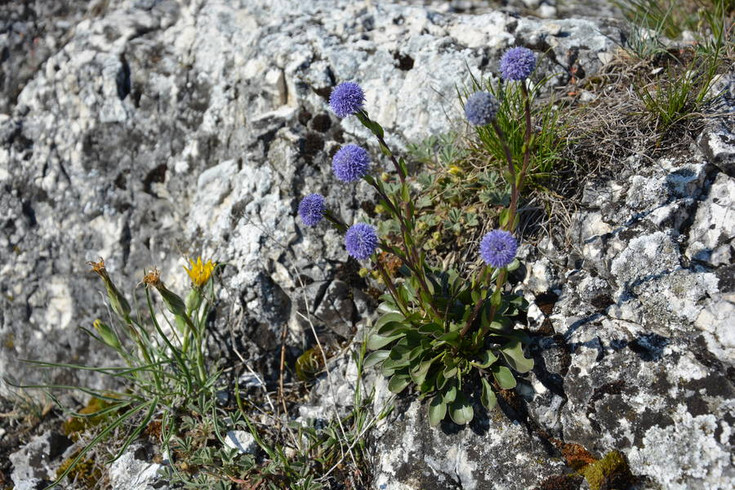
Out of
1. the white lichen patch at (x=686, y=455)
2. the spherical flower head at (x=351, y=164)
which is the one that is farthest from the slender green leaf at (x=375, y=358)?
the white lichen patch at (x=686, y=455)

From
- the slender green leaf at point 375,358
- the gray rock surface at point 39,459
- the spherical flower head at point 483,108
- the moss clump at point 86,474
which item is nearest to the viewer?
the spherical flower head at point 483,108

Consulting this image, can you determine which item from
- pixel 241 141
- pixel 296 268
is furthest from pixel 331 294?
pixel 241 141

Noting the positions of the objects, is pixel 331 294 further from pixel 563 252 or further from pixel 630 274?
pixel 630 274

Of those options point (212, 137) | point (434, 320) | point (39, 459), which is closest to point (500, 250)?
point (434, 320)

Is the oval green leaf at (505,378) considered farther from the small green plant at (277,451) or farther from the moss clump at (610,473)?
the small green plant at (277,451)

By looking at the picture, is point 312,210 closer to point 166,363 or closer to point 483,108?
point 483,108

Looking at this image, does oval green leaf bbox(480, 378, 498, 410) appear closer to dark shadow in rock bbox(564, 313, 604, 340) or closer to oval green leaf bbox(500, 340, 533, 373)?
oval green leaf bbox(500, 340, 533, 373)
